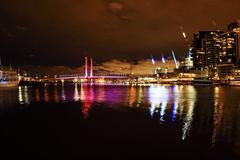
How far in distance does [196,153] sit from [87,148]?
16.4 feet

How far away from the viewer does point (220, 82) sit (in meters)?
156

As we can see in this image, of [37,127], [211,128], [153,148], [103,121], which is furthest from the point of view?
[103,121]

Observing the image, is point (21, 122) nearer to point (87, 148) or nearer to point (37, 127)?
point (37, 127)

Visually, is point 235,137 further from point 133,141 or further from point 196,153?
point 133,141

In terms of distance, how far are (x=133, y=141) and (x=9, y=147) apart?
6122mm

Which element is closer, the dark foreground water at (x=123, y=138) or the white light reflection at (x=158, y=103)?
the dark foreground water at (x=123, y=138)

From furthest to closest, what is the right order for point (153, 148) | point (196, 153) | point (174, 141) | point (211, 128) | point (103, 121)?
point (103, 121), point (211, 128), point (174, 141), point (153, 148), point (196, 153)

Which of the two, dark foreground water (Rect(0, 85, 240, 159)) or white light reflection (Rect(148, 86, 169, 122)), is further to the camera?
white light reflection (Rect(148, 86, 169, 122))

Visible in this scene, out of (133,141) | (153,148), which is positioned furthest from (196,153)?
(133,141)

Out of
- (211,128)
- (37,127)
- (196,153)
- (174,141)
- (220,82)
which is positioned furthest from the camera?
(220,82)

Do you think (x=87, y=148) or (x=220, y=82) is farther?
(x=220, y=82)

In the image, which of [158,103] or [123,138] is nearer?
[123,138]

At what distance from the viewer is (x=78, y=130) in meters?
16.9

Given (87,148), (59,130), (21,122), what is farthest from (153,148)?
(21,122)
